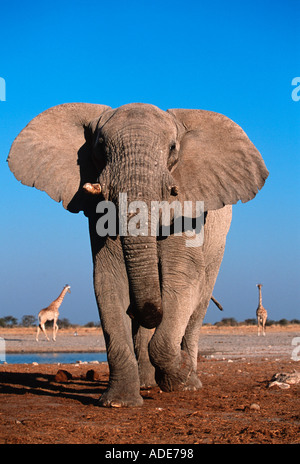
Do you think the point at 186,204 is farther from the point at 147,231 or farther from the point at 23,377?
the point at 23,377

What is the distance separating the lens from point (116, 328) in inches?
270

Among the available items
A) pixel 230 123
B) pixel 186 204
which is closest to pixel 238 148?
pixel 230 123

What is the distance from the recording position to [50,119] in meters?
8.41

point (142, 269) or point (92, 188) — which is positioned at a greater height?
point (92, 188)

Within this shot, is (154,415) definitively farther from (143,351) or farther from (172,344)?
(143,351)

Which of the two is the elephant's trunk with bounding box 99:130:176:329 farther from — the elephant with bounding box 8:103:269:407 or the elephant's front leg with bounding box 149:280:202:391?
the elephant's front leg with bounding box 149:280:202:391

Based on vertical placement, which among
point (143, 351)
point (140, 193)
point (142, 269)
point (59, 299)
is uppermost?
point (140, 193)

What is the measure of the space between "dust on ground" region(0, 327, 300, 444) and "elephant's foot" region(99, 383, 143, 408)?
0.40 ft

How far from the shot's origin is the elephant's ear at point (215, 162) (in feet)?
25.1

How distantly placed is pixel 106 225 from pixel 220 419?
2523 millimetres
